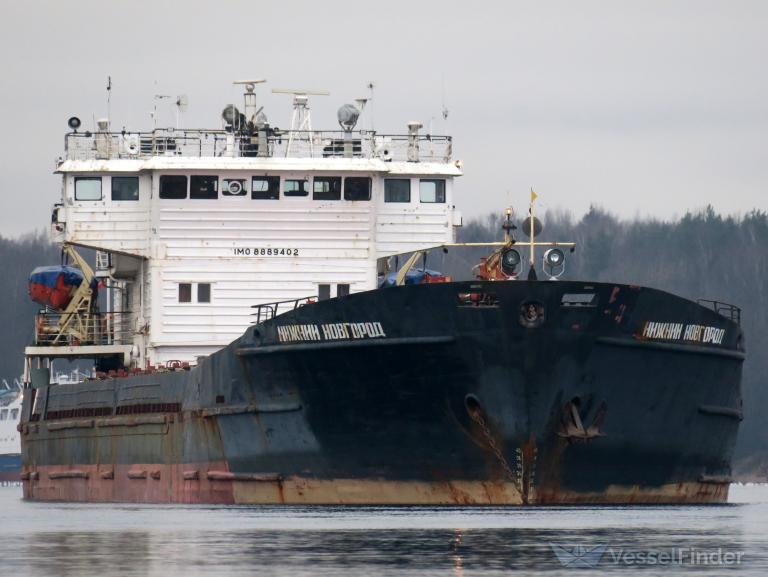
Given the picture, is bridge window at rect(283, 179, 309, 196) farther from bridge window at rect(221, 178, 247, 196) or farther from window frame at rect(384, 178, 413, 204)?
window frame at rect(384, 178, 413, 204)

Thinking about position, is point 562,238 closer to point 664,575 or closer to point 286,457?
point 286,457

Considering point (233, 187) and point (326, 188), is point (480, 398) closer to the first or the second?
point (326, 188)

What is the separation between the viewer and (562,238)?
11612 centimetres

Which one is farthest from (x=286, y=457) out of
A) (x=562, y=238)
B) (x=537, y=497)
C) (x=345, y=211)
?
(x=562, y=238)

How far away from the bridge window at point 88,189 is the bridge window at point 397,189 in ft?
21.7

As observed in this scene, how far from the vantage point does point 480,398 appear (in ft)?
120

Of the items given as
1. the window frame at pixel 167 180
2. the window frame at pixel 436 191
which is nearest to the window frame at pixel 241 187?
the window frame at pixel 167 180

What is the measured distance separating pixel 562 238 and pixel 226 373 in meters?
76.8

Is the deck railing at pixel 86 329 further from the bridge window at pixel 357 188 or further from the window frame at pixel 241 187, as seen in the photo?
the bridge window at pixel 357 188

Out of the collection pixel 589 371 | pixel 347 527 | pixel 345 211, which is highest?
pixel 345 211

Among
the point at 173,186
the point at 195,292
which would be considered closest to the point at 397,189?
the point at 173,186

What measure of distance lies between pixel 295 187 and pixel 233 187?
1372 millimetres

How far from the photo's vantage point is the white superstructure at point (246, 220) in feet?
148

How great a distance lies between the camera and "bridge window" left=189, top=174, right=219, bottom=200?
150ft
